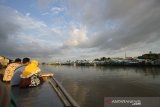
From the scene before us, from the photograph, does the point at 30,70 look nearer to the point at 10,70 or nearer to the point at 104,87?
the point at 10,70

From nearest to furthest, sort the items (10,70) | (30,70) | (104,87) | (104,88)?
(30,70)
(10,70)
(104,88)
(104,87)

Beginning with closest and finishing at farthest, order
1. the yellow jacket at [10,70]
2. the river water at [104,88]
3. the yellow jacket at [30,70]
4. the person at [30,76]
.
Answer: the person at [30,76], the yellow jacket at [30,70], the yellow jacket at [10,70], the river water at [104,88]

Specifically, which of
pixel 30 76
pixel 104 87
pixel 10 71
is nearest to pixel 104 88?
pixel 104 87

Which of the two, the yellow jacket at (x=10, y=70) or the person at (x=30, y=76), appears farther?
the yellow jacket at (x=10, y=70)

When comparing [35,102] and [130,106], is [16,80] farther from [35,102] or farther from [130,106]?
[130,106]


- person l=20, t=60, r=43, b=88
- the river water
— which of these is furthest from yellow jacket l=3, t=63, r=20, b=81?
the river water

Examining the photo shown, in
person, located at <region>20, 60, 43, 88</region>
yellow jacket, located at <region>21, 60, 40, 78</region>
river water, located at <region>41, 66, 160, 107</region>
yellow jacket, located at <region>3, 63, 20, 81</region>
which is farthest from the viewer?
river water, located at <region>41, 66, 160, 107</region>

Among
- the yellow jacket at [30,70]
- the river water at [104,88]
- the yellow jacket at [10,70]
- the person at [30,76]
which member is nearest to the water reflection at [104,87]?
the river water at [104,88]

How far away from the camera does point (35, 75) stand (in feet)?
42.7

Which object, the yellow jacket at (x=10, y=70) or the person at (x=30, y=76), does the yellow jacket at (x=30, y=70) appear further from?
the yellow jacket at (x=10, y=70)

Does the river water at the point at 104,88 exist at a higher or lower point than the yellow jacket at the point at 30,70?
lower

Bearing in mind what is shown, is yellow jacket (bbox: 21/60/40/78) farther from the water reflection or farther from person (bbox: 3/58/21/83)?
the water reflection

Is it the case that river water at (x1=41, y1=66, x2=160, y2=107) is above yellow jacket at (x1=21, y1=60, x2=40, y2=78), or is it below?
below

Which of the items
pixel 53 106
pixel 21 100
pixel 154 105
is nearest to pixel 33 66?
pixel 21 100
